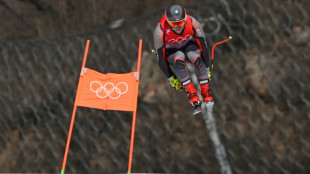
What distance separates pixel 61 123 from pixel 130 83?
1.32 m

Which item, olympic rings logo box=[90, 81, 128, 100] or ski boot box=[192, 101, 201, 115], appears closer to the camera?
ski boot box=[192, 101, 201, 115]

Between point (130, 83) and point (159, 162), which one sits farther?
point (159, 162)

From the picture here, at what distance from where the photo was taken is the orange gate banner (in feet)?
2.81

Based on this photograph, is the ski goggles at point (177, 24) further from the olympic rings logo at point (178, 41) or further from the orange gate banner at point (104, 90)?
the orange gate banner at point (104, 90)

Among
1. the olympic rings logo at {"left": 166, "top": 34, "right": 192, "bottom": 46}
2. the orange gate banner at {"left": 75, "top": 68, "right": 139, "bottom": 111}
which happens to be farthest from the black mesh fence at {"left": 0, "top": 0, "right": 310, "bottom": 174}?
the olympic rings logo at {"left": 166, "top": 34, "right": 192, "bottom": 46}

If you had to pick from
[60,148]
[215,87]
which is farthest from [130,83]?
[60,148]

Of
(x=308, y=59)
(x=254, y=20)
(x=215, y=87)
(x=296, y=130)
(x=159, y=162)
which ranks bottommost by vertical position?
(x=159, y=162)

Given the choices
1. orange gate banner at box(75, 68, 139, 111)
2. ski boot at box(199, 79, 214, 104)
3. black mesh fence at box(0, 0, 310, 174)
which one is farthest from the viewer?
black mesh fence at box(0, 0, 310, 174)

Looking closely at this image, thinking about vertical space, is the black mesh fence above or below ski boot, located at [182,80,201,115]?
above

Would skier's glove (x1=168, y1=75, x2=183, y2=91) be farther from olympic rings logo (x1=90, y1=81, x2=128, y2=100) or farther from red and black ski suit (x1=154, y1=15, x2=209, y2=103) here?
olympic rings logo (x1=90, y1=81, x2=128, y2=100)

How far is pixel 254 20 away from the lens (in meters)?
1.88

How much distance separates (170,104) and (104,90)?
1.20 meters

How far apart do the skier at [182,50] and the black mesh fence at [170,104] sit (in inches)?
44.7

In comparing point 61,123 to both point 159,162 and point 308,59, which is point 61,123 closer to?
point 159,162
